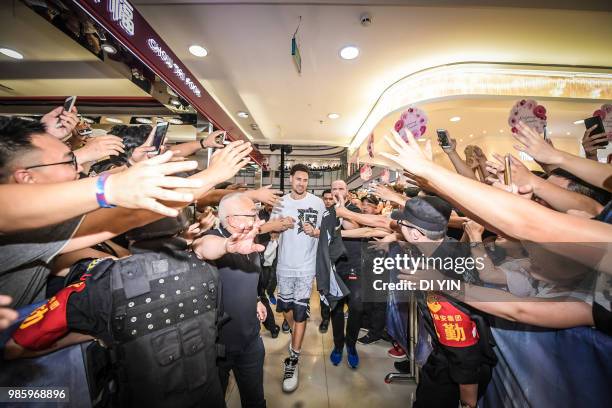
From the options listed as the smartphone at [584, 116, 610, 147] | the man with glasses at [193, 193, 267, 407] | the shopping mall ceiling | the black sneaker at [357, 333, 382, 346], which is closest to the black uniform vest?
the man with glasses at [193, 193, 267, 407]

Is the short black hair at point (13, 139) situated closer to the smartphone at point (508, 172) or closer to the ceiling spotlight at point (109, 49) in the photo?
the ceiling spotlight at point (109, 49)

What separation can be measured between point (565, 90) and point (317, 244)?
5.25 metres

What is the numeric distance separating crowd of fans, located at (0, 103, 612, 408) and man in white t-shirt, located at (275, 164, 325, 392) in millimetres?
1047

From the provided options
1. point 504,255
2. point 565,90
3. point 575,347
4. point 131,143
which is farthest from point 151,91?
point 565,90

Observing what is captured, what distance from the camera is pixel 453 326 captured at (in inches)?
59.8

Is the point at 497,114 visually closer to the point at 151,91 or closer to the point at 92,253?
the point at 151,91

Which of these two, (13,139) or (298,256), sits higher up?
(13,139)

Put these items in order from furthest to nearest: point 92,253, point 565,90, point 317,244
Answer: point 565,90 < point 317,244 < point 92,253

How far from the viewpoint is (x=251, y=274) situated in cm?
197

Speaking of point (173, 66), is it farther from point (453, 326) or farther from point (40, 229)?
point (453, 326)

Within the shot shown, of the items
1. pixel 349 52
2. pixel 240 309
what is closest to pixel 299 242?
pixel 240 309

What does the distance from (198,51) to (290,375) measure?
4.86 metres

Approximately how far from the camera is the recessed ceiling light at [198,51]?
3866mm

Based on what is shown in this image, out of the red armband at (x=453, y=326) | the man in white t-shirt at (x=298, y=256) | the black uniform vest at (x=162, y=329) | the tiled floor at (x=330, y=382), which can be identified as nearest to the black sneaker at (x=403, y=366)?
the tiled floor at (x=330, y=382)
